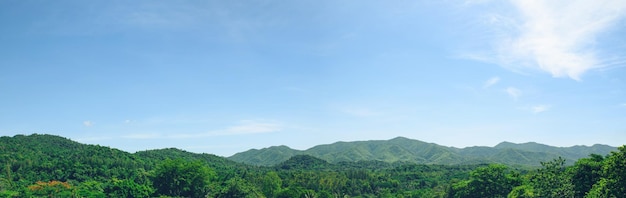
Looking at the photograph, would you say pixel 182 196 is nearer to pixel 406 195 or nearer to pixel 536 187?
pixel 406 195

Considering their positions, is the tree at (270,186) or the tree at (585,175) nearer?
the tree at (585,175)

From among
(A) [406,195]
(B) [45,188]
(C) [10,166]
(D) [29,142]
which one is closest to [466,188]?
(A) [406,195]

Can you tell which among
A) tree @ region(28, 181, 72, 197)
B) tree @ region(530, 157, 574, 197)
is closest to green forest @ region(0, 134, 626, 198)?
tree @ region(530, 157, 574, 197)

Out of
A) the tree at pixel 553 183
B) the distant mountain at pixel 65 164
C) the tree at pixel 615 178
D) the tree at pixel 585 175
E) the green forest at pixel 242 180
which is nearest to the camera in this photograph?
the tree at pixel 615 178

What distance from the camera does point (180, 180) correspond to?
270ft

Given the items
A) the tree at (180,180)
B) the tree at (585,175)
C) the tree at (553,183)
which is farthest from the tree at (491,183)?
the tree at (180,180)

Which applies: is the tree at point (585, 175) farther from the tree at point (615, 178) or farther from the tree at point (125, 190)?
the tree at point (125, 190)

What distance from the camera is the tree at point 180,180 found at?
271 ft

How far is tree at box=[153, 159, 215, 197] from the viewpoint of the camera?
82688 millimetres

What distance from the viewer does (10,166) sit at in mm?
90062

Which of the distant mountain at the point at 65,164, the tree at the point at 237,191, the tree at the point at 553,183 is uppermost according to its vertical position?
the distant mountain at the point at 65,164

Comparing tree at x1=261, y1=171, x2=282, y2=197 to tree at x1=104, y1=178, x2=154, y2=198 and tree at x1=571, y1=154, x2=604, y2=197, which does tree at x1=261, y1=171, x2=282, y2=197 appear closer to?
tree at x1=104, y1=178, x2=154, y2=198

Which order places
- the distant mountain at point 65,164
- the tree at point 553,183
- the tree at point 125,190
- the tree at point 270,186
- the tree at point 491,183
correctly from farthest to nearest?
the tree at point 270,186, the distant mountain at point 65,164, the tree at point 125,190, the tree at point 491,183, the tree at point 553,183

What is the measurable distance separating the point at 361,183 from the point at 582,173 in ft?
221
